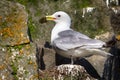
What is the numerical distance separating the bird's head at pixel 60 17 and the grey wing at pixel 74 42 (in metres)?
0.52

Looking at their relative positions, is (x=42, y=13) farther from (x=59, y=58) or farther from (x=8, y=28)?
(x=8, y=28)

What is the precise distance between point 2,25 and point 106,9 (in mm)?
2606

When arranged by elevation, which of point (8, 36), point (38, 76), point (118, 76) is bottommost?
point (118, 76)

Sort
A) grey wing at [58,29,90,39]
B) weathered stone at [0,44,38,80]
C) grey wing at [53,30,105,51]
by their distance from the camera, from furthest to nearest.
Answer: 1. grey wing at [58,29,90,39]
2. grey wing at [53,30,105,51]
3. weathered stone at [0,44,38,80]

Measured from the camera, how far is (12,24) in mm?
5508

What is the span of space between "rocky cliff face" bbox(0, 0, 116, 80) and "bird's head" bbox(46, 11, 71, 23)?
34cm

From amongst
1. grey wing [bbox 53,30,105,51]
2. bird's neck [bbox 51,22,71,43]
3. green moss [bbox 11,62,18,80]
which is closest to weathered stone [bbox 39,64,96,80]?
grey wing [bbox 53,30,105,51]

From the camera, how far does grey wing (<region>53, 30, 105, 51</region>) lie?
6.18 meters

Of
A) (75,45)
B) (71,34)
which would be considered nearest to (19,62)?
(75,45)

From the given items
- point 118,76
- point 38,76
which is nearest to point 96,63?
point 118,76

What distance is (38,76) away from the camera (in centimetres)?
538

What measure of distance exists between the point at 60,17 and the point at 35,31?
0.46 m

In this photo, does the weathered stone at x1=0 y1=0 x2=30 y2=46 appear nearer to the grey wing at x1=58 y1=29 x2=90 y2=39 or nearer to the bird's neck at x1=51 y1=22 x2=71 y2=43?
the grey wing at x1=58 y1=29 x2=90 y2=39

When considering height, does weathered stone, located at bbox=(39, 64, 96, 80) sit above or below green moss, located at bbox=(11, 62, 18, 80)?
below
